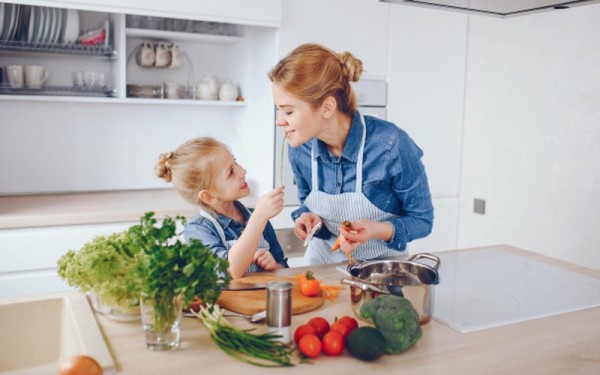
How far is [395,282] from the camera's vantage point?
1382 millimetres

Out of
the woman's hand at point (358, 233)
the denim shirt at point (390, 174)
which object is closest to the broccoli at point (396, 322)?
the woman's hand at point (358, 233)

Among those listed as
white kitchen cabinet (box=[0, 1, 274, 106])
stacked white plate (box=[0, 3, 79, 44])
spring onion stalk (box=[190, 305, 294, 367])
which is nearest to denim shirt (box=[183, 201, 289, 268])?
spring onion stalk (box=[190, 305, 294, 367])

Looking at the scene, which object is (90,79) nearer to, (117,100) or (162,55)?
(117,100)

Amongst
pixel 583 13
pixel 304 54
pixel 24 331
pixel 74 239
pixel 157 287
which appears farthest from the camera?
pixel 583 13

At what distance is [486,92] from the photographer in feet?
10.9

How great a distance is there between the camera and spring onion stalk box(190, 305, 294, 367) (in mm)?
1047

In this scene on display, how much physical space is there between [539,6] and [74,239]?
1.99 meters

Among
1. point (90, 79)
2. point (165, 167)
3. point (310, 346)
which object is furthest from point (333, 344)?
point (90, 79)

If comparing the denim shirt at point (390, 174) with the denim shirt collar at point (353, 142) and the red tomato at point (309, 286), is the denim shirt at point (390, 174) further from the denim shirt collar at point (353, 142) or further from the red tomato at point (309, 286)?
the red tomato at point (309, 286)

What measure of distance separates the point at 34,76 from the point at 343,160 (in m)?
1.68

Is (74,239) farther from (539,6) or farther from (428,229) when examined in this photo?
(539,6)

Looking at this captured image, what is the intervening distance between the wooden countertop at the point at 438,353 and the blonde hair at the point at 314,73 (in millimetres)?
697

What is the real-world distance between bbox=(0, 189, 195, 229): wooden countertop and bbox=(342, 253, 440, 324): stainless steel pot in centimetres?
141

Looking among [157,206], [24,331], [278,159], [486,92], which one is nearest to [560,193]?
[486,92]
